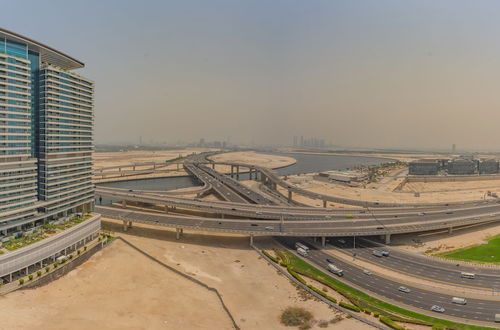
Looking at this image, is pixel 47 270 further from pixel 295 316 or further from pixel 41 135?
pixel 295 316

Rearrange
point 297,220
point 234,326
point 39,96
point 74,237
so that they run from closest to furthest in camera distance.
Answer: point 234,326 → point 74,237 → point 39,96 → point 297,220

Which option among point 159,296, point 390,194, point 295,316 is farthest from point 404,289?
point 390,194

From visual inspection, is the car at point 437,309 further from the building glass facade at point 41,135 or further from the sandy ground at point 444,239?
the building glass facade at point 41,135

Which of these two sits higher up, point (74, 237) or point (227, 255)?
point (74, 237)

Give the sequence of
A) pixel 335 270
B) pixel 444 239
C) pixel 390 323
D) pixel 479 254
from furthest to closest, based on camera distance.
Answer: pixel 444 239 → pixel 479 254 → pixel 335 270 → pixel 390 323

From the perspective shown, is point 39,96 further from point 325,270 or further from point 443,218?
point 443,218

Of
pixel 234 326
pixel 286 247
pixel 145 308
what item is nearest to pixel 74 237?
pixel 145 308

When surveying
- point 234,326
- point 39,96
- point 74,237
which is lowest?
point 234,326
